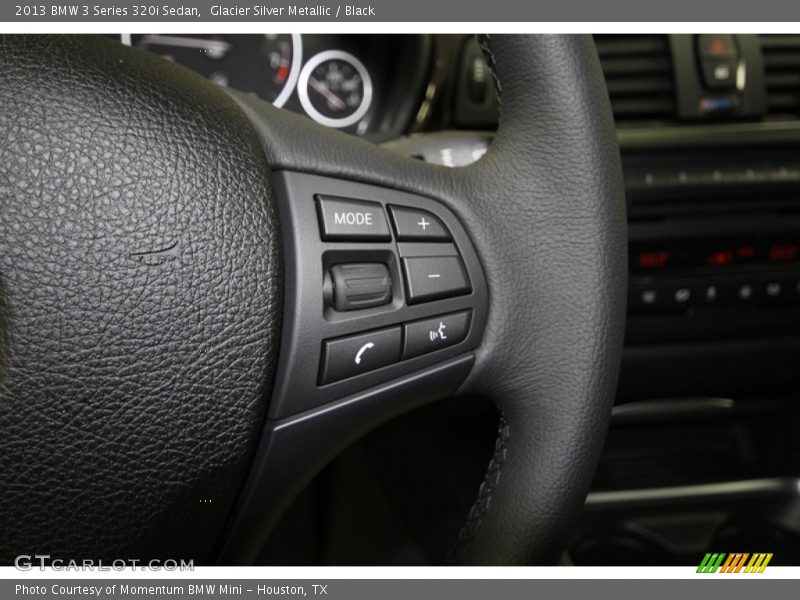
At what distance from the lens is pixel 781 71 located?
1157 mm

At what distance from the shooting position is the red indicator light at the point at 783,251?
1.16 meters

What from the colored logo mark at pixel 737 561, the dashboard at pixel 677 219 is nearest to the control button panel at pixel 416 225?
the dashboard at pixel 677 219

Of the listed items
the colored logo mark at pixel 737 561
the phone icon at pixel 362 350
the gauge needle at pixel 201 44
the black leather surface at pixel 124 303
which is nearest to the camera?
the black leather surface at pixel 124 303

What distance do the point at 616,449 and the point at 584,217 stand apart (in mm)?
721

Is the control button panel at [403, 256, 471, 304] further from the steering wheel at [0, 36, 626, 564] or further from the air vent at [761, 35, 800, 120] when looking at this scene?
the air vent at [761, 35, 800, 120]

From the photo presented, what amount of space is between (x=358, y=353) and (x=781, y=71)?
2.95ft

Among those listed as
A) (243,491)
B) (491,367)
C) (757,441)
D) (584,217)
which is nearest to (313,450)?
(243,491)

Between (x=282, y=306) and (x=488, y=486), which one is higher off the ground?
(x=282, y=306)

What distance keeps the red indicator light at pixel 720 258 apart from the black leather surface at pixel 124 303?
0.81 meters

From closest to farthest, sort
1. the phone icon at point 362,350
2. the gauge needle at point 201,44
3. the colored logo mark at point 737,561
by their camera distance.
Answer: the phone icon at point 362,350, the colored logo mark at point 737,561, the gauge needle at point 201,44
